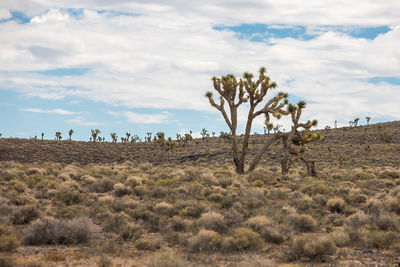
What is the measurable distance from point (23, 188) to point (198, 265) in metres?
12.7

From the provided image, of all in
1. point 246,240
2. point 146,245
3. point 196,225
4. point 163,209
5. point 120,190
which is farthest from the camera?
point 120,190

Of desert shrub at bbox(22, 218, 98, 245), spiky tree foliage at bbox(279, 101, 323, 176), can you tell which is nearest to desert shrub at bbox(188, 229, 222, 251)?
desert shrub at bbox(22, 218, 98, 245)

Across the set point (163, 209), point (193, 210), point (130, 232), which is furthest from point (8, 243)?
point (193, 210)

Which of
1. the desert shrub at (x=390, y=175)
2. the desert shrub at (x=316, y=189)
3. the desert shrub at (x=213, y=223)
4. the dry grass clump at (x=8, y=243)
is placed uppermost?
the desert shrub at (x=390, y=175)

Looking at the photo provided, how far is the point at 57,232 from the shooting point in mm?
9781

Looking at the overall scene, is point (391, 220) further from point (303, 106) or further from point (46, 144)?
point (46, 144)

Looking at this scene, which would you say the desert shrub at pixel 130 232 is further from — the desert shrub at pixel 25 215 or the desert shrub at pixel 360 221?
the desert shrub at pixel 360 221

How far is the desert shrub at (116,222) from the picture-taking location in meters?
10.9

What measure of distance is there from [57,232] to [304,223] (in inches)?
300

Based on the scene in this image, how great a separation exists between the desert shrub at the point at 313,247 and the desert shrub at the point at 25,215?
339 inches

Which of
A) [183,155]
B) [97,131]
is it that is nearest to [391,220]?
[183,155]

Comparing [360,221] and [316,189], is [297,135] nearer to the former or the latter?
[316,189]

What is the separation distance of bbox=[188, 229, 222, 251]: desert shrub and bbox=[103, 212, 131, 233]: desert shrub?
268 cm

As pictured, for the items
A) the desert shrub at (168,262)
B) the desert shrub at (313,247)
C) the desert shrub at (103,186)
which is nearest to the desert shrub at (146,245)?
the desert shrub at (168,262)
